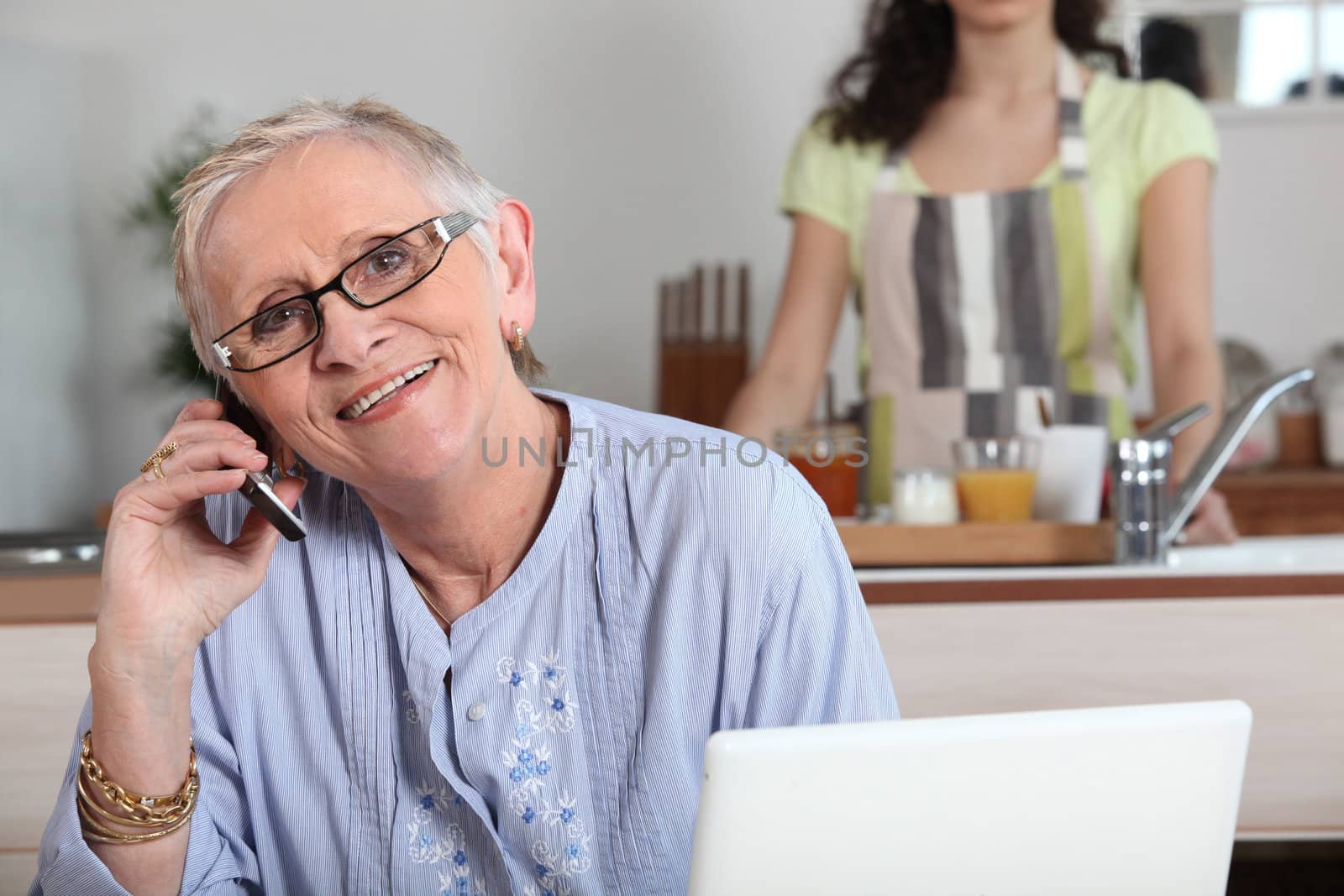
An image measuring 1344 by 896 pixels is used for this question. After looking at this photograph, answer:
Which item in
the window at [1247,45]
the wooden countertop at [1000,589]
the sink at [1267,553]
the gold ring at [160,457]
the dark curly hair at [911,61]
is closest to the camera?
the gold ring at [160,457]

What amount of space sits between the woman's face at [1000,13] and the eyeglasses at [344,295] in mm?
1539

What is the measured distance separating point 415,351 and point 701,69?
3.18 meters

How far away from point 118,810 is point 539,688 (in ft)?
1.15

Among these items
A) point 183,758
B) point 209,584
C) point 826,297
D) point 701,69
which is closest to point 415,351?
point 209,584

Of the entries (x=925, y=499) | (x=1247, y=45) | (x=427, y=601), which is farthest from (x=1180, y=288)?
(x=1247, y=45)

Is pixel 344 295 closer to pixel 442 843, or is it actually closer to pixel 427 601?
pixel 427 601

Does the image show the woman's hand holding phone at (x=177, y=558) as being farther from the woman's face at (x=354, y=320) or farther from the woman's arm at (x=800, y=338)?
the woman's arm at (x=800, y=338)

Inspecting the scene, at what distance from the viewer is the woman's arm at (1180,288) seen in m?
2.20

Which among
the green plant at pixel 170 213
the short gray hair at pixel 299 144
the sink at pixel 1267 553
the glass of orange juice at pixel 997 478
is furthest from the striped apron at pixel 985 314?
the green plant at pixel 170 213

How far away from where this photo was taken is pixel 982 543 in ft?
5.70

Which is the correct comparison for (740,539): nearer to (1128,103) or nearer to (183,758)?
(183,758)

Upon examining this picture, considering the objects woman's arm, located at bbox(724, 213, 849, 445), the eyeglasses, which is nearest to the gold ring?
the eyeglasses

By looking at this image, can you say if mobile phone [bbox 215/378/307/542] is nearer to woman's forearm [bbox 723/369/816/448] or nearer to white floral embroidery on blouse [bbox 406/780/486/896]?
white floral embroidery on blouse [bbox 406/780/486/896]

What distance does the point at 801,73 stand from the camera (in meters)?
4.03
